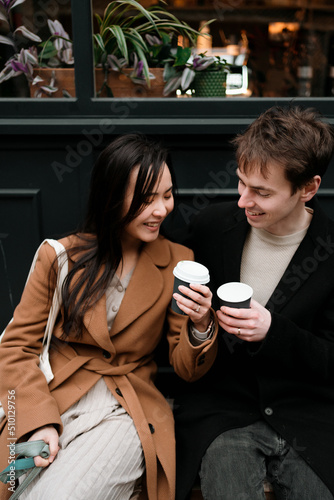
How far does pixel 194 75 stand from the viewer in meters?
2.76

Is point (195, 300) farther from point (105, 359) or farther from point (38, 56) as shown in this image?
point (38, 56)

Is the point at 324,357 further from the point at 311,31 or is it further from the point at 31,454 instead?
the point at 311,31

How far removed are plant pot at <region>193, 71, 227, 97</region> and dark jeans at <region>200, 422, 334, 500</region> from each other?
65.3 inches

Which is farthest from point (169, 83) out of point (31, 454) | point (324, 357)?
point (31, 454)

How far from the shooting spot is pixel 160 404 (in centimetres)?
222

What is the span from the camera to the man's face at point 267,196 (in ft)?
6.52

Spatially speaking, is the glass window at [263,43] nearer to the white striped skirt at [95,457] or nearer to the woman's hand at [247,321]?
the woman's hand at [247,321]

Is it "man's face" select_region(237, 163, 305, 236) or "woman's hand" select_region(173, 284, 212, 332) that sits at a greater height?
"man's face" select_region(237, 163, 305, 236)

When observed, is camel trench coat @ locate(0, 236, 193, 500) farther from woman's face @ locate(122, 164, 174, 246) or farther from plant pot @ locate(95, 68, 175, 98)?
plant pot @ locate(95, 68, 175, 98)

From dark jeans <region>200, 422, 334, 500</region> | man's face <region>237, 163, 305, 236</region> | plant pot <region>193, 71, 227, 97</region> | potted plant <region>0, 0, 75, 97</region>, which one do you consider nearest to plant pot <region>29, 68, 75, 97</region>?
potted plant <region>0, 0, 75, 97</region>

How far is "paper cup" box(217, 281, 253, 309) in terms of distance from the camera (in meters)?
1.83

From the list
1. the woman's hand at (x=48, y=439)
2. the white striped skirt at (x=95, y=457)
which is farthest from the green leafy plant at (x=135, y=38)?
the woman's hand at (x=48, y=439)

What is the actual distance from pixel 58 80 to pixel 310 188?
1.45 meters

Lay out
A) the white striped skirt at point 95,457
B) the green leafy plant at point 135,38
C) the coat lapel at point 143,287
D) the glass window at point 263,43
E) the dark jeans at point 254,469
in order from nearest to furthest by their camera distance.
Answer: the white striped skirt at point 95,457 < the dark jeans at point 254,469 < the coat lapel at point 143,287 < the green leafy plant at point 135,38 < the glass window at point 263,43
